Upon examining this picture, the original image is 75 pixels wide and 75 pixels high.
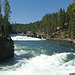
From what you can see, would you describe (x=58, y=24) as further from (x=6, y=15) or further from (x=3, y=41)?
(x=3, y=41)

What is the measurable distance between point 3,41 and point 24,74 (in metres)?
7.53

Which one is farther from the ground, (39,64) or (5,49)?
(5,49)

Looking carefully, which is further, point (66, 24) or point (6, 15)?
point (66, 24)

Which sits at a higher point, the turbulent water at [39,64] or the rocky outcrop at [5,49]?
the rocky outcrop at [5,49]

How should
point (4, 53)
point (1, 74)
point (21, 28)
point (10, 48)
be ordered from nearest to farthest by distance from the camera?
point (1, 74) → point (4, 53) → point (10, 48) → point (21, 28)

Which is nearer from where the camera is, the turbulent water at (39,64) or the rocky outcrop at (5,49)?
the turbulent water at (39,64)

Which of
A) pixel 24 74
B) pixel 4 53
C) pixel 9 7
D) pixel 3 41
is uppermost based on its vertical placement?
pixel 9 7

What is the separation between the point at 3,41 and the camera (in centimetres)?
1659

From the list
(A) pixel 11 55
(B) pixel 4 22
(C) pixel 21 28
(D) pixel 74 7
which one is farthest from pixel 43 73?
(C) pixel 21 28

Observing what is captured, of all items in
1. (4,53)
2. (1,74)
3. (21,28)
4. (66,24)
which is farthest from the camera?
(21,28)

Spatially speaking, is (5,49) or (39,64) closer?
(39,64)

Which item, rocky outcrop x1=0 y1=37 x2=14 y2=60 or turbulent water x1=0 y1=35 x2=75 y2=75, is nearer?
turbulent water x1=0 y1=35 x2=75 y2=75

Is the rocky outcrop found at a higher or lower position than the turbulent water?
higher

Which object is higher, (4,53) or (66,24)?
(66,24)
